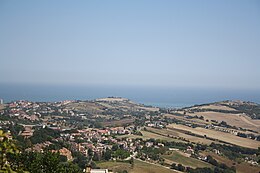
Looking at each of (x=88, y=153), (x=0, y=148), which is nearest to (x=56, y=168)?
(x=0, y=148)

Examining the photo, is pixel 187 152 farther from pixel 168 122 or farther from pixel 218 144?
pixel 168 122

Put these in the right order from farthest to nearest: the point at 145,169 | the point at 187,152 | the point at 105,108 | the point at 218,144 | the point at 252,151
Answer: the point at 105,108
the point at 218,144
the point at 252,151
the point at 187,152
the point at 145,169

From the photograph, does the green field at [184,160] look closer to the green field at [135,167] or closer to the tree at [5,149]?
the green field at [135,167]

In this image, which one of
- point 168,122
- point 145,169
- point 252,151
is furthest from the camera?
point 168,122

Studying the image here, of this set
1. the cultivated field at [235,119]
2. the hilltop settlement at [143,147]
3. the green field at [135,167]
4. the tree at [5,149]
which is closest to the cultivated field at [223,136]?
the hilltop settlement at [143,147]

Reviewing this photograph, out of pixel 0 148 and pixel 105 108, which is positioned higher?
pixel 0 148

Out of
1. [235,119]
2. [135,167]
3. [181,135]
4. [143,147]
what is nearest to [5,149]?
[135,167]

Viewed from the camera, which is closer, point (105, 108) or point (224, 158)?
point (224, 158)
